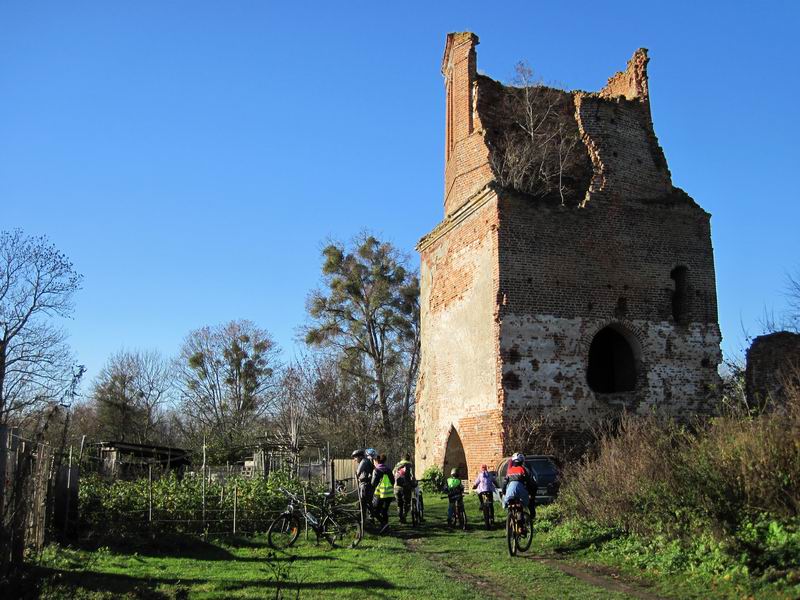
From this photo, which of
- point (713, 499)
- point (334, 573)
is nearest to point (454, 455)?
point (334, 573)

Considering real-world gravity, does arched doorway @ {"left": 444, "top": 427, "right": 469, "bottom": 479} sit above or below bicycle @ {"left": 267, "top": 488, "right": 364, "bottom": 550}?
above

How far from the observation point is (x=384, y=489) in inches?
584

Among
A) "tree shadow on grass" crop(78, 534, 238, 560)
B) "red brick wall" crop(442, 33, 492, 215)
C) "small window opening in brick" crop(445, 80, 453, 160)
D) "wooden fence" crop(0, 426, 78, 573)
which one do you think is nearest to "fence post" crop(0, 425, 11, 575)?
"wooden fence" crop(0, 426, 78, 573)

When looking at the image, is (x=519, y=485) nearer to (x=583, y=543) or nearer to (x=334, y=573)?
(x=583, y=543)


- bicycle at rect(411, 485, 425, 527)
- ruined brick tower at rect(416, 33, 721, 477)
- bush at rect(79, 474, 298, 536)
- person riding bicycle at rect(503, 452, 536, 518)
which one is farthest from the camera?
ruined brick tower at rect(416, 33, 721, 477)

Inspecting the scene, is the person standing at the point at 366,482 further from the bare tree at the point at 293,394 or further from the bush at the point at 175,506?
the bare tree at the point at 293,394

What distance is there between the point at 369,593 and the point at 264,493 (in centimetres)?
669

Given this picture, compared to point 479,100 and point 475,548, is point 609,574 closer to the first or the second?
point 475,548

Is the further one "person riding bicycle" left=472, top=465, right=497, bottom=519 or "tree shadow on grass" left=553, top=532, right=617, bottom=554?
"person riding bicycle" left=472, top=465, right=497, bottom=519

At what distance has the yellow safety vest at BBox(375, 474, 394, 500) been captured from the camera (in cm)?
1482

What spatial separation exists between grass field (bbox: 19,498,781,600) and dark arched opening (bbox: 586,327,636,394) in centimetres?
845

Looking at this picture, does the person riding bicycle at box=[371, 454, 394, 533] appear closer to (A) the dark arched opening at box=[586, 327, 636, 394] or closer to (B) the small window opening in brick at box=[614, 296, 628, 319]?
(A) the dark arched opening at box=[586, 327, 636, 394]

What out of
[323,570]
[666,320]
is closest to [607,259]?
[666,320]

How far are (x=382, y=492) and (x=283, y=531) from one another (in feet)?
6.89
